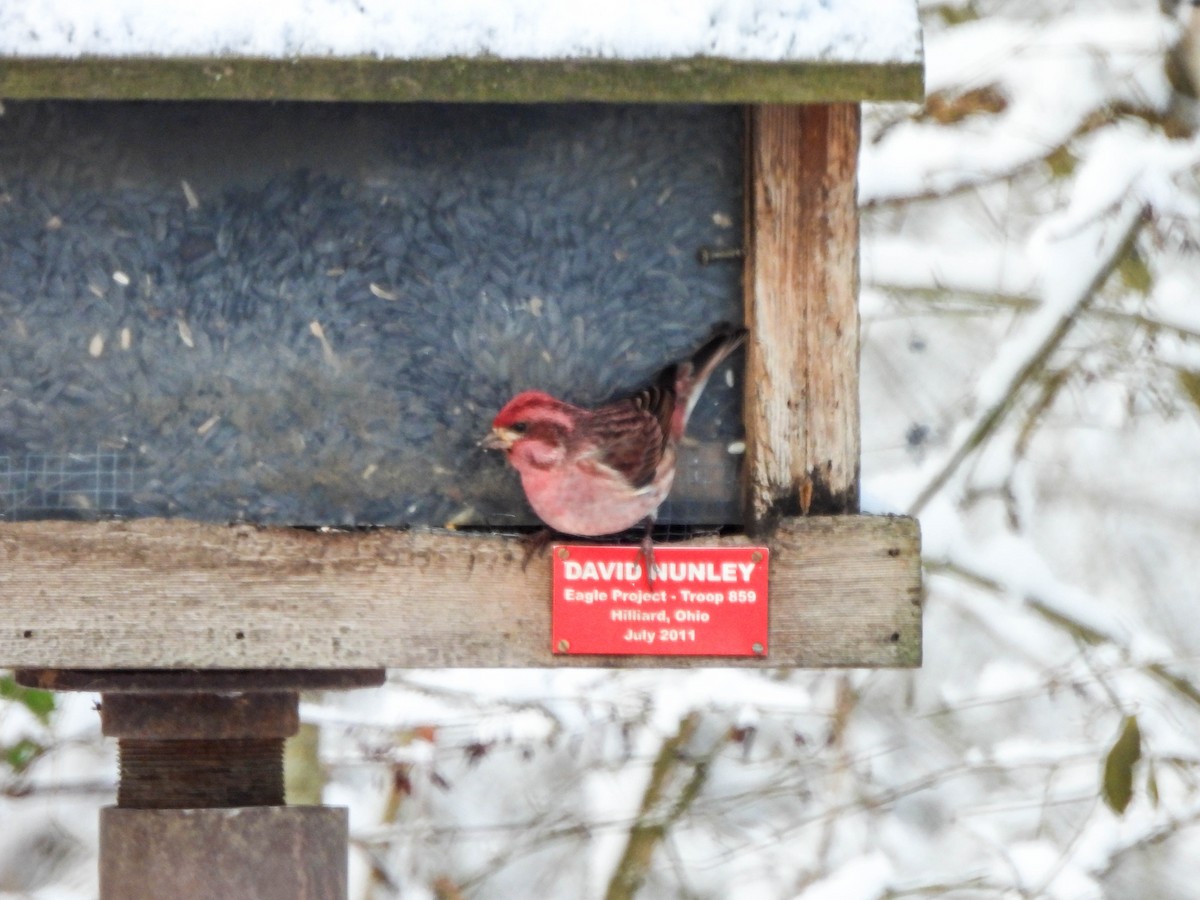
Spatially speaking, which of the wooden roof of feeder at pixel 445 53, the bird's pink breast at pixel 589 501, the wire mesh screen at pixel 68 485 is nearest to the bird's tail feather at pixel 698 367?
the bird's pink breast at pixel 589 501

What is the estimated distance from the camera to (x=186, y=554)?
3004 millimetres

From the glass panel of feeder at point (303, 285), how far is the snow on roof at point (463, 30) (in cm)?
49

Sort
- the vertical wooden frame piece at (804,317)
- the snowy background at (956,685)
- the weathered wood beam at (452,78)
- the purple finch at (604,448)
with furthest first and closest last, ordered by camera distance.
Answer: the snowy background at (956,685) < the vertical wooden frame piece at (804,317) < the purple finch at (604,448) < the weathered wood beam at (452,78)

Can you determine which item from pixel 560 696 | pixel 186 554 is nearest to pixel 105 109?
pixel 186 554

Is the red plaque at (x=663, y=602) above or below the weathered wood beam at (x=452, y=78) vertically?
below

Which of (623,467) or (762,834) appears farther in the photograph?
(762,834)

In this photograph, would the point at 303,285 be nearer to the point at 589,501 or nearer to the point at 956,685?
the point at 589,501

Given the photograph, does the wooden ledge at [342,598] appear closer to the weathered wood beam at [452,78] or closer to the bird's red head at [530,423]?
the bird's red head at [530,423]

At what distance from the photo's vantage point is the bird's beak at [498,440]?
2977 mm

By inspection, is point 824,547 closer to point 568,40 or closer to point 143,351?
point 568,40

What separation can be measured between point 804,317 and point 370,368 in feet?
2.34

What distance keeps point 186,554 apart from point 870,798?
10.1 ft

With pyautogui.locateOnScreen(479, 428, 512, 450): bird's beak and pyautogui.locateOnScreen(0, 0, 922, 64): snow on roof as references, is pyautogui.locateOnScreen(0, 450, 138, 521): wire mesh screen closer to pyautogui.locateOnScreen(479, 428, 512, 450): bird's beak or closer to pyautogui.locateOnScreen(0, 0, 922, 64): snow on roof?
pyautogui.locateOnScreen(479, 428, 512, 450): bird's beak

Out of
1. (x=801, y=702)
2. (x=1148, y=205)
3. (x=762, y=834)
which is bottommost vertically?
(x=762, y=834)
